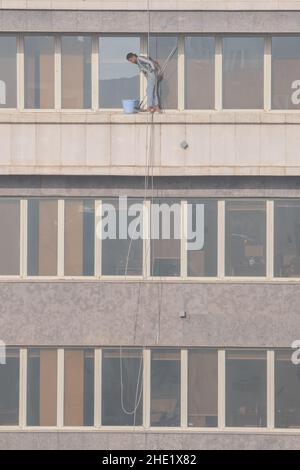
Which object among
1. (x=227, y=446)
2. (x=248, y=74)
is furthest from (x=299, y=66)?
(x=227, y=446)

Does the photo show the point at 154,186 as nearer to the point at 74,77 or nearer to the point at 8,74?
the point at 74,77

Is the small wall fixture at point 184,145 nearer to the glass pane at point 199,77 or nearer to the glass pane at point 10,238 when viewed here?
the glass pane at point 199,77

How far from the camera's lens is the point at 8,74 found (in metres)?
26.9

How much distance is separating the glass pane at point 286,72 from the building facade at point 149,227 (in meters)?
0.03

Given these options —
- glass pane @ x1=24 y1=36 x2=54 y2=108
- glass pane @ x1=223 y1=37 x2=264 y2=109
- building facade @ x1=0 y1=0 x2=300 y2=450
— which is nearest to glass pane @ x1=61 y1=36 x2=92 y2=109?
building facade @ x1=0 y1=0 x2=300 y2=450

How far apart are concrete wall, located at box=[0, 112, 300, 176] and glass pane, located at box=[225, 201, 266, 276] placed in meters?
0.85

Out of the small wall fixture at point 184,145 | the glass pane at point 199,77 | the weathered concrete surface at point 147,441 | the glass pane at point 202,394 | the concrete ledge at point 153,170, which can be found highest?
the glass pane at point 199,77

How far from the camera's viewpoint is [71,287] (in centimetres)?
2650

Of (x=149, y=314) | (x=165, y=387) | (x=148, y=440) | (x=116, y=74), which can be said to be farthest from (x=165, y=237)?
(x=148, y=440)

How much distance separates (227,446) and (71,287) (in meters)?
4.66

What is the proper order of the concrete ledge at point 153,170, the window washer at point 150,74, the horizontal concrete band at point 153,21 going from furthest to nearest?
the window washer at point 150,74 → the horizontal concrete band at point 153,21 → the concrete ledge at point 153,170

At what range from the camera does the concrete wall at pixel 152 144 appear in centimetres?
2622

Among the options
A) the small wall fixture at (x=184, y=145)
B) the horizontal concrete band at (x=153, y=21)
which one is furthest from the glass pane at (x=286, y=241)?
the horizontal concrete band at (x=153, y=21)

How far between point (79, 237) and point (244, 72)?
16.2ft
